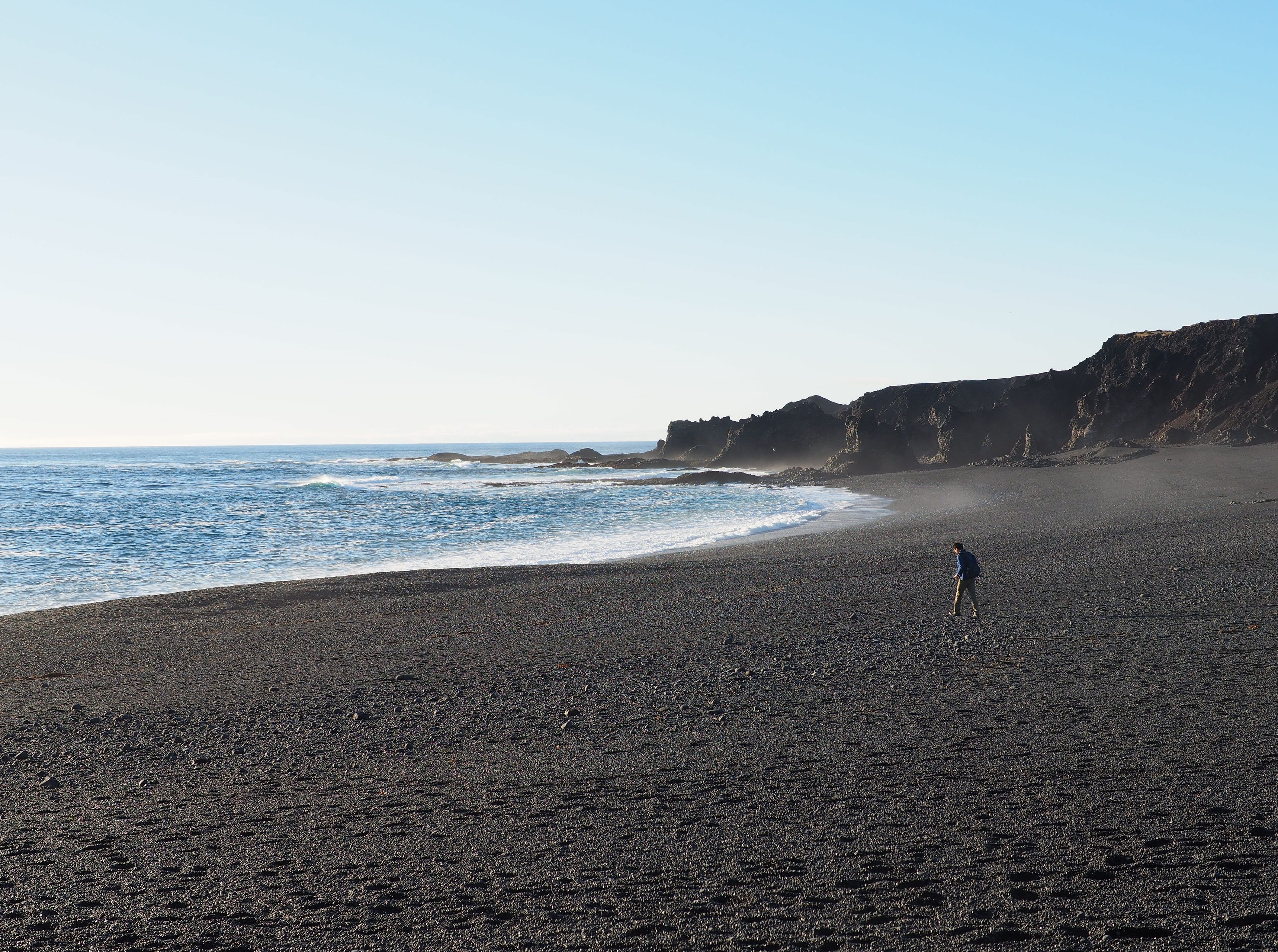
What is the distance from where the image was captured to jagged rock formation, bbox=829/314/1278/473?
6719cm

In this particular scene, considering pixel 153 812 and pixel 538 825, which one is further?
pixel 153 812

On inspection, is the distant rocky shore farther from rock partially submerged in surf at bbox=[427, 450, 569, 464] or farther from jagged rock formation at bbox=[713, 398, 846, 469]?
rock partially submerged in surf at bbox=[427, 450, 569, 464]

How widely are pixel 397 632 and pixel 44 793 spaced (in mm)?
7723

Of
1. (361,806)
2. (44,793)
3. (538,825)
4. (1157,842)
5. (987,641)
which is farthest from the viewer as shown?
(987,641)

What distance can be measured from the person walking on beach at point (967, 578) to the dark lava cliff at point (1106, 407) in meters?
55.9

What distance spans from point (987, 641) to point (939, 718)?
421cm

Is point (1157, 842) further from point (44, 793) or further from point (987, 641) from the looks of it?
point (44, 793)

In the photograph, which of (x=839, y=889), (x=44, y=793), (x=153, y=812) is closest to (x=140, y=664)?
(x=44, y=793)

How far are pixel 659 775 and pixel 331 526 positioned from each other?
3573cm

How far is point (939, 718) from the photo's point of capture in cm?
959

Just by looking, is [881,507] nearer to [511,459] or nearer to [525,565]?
[525,565]

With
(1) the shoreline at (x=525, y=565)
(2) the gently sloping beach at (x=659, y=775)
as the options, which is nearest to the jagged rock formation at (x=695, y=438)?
(1) the shoreline at (x=525, y=565)

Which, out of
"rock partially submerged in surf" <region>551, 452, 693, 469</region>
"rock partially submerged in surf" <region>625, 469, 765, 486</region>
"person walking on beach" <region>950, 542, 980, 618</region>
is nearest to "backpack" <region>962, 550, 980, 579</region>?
"person walking on beach" <region>950, 542, 980, 618</region>

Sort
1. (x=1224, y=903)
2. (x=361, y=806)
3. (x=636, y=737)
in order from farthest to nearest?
(x=636, y=737) < (x=361, y=806) < (x=1224, y=903)
